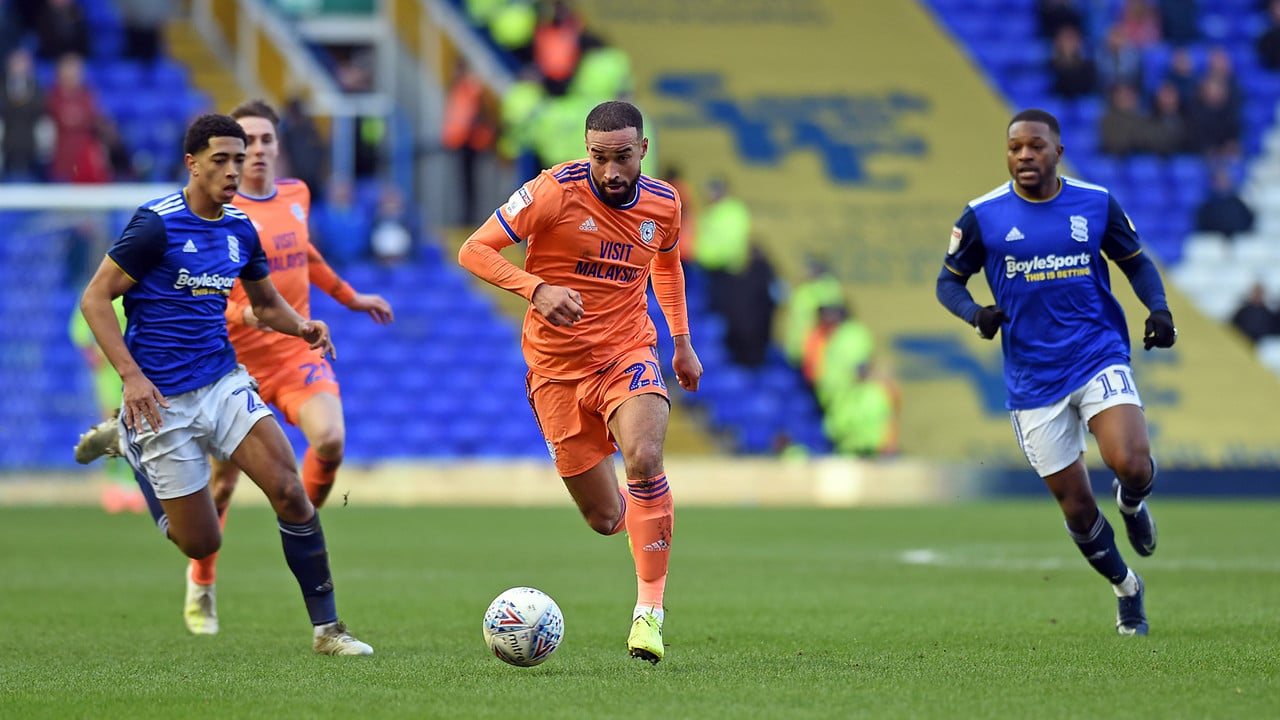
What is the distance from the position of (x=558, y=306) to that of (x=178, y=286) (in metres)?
1.91

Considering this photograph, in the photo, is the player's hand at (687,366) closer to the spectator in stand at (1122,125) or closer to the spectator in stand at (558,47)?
the spectator in stand at (558,47)

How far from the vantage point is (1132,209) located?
96.4 ft

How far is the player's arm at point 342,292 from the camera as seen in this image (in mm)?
10203

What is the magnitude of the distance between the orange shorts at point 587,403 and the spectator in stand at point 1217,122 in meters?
22.6

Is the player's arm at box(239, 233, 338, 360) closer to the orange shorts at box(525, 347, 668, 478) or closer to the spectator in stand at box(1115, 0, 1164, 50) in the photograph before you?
the orange shorts at box(525, 347, 668, 478)

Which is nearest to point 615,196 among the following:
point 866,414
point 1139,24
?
point 866,414

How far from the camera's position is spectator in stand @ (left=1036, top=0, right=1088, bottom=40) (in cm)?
3127

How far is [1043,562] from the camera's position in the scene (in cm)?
1395

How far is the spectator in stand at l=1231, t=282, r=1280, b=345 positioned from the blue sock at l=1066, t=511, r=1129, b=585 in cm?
1921

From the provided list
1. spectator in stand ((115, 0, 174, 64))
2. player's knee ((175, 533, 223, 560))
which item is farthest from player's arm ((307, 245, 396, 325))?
spectator in stand ((115, 0, 174, 64))

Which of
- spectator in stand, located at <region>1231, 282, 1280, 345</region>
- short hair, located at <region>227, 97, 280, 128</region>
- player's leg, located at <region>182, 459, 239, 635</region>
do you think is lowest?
spectator in stand, located at <region>1231, 282, 1280, 345</region>

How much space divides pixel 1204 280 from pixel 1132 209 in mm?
1597

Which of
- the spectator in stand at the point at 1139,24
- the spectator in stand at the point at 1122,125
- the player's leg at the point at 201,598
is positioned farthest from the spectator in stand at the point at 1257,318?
the player's leg at the point at 201,598

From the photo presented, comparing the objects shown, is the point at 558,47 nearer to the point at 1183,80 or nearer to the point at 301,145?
the point at 301,145
